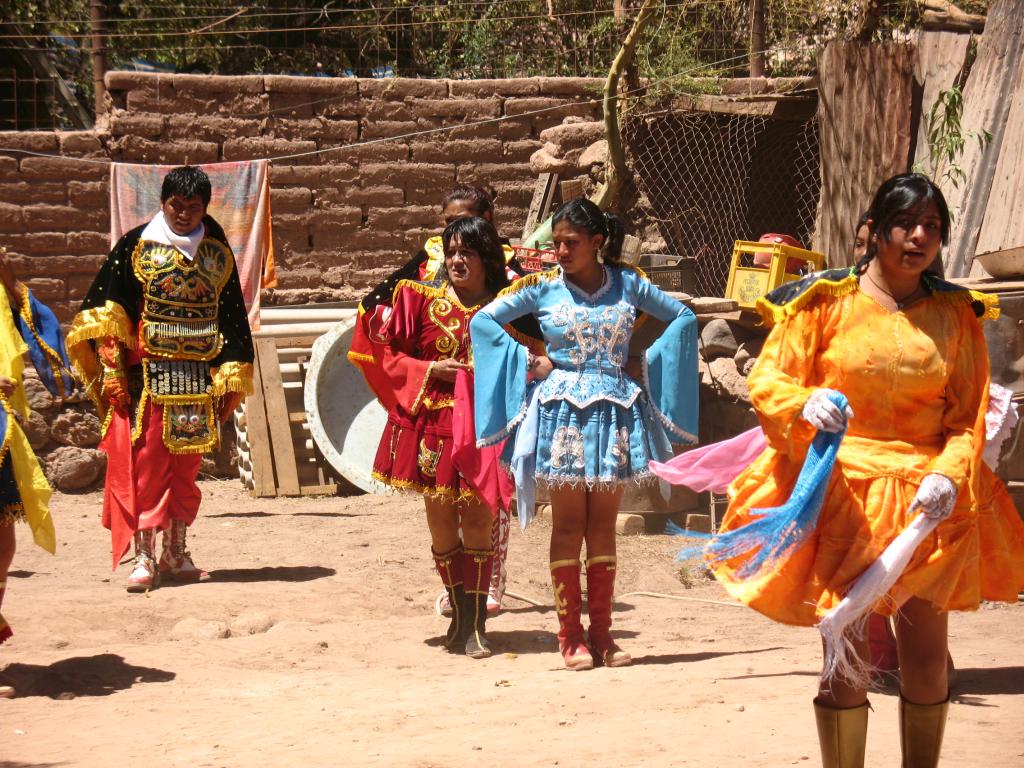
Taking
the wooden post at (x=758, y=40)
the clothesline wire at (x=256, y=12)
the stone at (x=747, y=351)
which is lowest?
the stone at (x=747, y=351)

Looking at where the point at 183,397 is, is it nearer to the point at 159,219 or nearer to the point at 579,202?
the point at 159,219

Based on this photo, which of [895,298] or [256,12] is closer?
[895,298]

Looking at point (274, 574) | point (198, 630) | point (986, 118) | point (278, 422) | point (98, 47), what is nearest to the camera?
point (198, 630)

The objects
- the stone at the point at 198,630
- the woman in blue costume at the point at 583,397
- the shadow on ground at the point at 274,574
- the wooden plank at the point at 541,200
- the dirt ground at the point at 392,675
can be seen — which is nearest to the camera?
the dirt ground at the point at 392,675

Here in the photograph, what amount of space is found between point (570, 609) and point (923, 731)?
78.9 inches

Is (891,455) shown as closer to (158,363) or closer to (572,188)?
(158,363)

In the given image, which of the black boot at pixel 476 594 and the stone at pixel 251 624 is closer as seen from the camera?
the black boot at pixel 476 594

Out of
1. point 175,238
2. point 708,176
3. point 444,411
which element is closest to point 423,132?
point 708,176

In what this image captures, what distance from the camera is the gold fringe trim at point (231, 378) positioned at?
7.25m

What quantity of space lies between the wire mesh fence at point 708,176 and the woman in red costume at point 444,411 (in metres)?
5.59

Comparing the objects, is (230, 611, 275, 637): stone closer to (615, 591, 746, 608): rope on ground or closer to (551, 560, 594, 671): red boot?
(551, 560, 594, 671): red boot

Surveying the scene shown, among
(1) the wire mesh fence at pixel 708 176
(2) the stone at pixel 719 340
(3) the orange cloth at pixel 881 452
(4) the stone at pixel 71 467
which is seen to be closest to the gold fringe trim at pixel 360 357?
(3) the orange cloth at pixel 881 452

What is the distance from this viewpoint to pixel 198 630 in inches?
248

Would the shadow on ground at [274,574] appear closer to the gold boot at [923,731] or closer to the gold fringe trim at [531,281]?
the gold fringe trim at [531,281]
